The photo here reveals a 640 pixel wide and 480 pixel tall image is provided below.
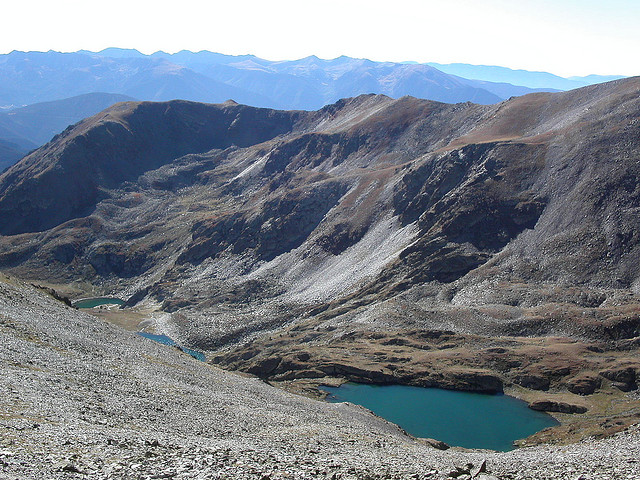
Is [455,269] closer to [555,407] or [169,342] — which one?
[555,407]

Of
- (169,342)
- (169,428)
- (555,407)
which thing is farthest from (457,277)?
(169,428)

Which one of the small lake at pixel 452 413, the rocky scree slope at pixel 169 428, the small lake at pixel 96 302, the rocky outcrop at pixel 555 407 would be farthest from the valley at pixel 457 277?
the rocky scree slope at pixel 169 428

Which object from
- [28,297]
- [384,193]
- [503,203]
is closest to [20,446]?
[28,297]

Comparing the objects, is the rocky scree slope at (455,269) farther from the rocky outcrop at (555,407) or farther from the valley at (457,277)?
the rocky outcrop at (555,407)

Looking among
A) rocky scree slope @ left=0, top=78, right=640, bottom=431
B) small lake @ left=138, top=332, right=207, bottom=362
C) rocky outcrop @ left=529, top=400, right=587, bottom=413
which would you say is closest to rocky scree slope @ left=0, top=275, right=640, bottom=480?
rocky outcrop @ left=529, top=400, right=587, bottom=413

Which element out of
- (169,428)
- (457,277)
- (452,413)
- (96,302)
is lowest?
(96,302)

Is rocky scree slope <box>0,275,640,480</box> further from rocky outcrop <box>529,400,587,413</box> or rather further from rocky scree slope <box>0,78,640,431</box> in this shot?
rocky scree slope <box>0,78,640,431</box>

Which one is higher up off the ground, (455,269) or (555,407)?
(455,269)
